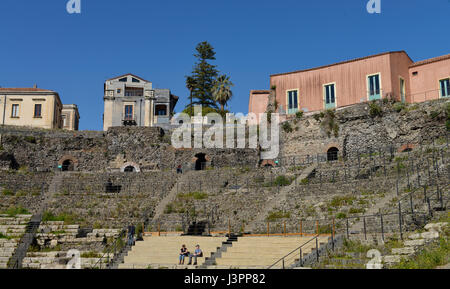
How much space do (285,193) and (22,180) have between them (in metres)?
20.7

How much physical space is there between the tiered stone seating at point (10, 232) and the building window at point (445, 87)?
31.5 m

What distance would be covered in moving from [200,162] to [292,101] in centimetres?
995

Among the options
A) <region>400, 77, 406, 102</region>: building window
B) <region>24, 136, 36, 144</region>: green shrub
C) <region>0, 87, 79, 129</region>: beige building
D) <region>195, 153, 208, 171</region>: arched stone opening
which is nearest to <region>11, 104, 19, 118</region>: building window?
<region>0, 87, 79, 129</region>: beige building

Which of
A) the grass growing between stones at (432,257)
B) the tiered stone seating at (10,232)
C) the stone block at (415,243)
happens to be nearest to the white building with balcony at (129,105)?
the tiered stone seating at (10,232)

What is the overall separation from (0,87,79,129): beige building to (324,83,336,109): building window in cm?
2977

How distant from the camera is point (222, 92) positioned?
6166cm

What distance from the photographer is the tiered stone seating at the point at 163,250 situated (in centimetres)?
2330

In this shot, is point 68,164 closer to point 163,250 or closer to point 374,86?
point 163,250

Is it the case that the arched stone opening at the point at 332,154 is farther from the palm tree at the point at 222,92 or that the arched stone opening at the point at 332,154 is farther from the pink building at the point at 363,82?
the palm tree at the point at 222,92

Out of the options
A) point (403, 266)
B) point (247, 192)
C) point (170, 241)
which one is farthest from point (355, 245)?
point (247, 192)

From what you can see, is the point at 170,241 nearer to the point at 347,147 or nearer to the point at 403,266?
the point at 403,266

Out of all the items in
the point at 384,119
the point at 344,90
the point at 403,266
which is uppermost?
the point at 344,90

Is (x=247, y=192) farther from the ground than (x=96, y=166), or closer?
closer
